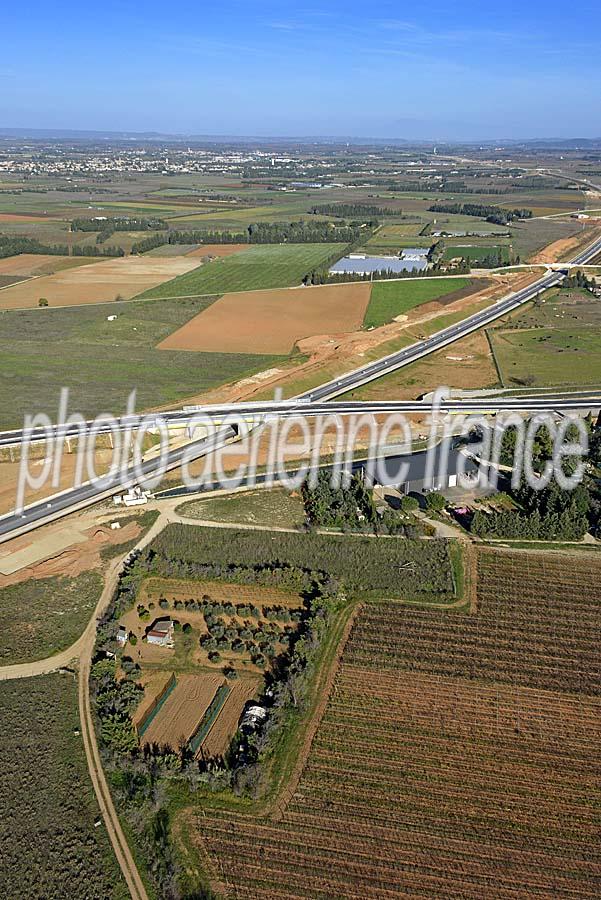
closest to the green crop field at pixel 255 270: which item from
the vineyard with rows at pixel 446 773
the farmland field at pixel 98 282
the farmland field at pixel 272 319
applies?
the farmland field at pixel 98 282

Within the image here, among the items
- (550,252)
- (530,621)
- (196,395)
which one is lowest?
(530,621)

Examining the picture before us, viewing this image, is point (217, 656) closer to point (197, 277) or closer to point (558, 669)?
point (558, 669)

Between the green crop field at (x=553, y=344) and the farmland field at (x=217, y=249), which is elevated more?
the farmland field at (x=217, y=249)

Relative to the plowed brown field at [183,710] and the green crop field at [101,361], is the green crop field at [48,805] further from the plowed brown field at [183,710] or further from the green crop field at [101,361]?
the green crop field at [101,361]

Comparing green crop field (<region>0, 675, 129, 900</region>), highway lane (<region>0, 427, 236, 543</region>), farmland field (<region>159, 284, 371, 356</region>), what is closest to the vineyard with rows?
green crop field (<region>0, 675, 129, 900</region>)

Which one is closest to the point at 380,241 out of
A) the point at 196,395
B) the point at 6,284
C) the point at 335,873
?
the point at 6,284

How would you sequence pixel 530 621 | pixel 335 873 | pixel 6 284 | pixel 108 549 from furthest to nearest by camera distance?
1. pixel 6 284
2. pixel 108 549
3. pixel 530 621
4. pixel 335 873
